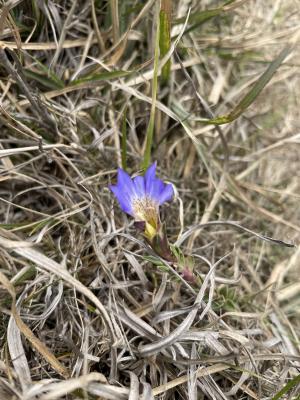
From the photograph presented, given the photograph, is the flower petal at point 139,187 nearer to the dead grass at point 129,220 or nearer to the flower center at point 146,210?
the flower center at point 146,210

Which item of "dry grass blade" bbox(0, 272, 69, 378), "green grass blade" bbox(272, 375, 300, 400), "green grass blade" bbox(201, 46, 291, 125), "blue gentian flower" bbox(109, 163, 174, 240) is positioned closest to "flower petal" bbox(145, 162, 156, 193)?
"blue gentian flower" bbox(109, 163, 174, 240)

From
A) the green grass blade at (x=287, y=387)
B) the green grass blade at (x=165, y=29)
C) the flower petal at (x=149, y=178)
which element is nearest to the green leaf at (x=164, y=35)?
the green grass blade at (x=165, y=29)

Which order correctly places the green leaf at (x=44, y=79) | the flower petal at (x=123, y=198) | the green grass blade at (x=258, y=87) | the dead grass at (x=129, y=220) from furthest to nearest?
the green leaf at (x=44, y=79) → the green grass blade at (x=258, y=87) → the dead grass at (x=129, y=220) → the flower petal at (x=123, y=198)

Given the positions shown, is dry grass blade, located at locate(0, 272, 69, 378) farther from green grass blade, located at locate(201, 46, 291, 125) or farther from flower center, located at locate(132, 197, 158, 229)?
green grass blade, located at locate(201, 46, 291, 125)

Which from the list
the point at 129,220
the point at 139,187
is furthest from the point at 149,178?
the point at 129,220

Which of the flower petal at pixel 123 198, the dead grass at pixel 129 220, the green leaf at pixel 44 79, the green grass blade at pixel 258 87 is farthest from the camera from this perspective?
the green leaf at pixel 44 79

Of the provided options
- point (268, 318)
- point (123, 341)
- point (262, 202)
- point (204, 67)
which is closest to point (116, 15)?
point (204, 67)
